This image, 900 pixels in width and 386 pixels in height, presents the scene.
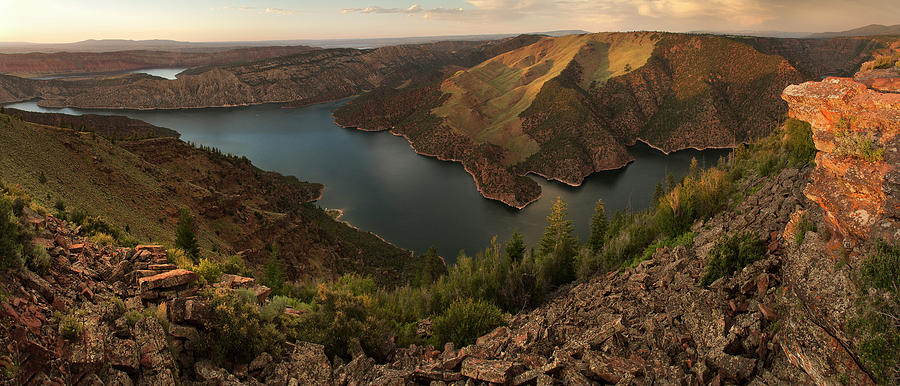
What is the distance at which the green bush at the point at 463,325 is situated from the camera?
69.0 ft

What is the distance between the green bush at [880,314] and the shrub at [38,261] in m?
22.6

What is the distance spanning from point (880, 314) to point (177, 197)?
52160 millimetres

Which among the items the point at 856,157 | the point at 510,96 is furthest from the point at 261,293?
the point at 510,96

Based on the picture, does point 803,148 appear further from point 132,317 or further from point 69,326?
point 69,326

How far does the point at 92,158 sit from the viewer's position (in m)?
38.9

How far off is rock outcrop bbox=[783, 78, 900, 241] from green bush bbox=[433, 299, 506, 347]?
14.9m

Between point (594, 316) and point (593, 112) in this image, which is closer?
point (594, 316)

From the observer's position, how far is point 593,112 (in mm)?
149375

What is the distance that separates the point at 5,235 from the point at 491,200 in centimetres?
9310

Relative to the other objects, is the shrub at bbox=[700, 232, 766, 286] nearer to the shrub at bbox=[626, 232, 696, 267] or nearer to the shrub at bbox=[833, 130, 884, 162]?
the shrub at bbox=[833, 130, 884, 162]

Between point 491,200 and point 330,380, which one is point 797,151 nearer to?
point 330,380

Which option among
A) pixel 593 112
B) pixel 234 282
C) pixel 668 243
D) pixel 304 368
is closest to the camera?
pixel 304 368

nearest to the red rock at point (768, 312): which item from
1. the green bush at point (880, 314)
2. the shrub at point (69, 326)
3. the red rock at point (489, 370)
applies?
the green bush at point (880, 314)

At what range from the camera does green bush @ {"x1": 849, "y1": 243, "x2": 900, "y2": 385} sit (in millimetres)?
8151
